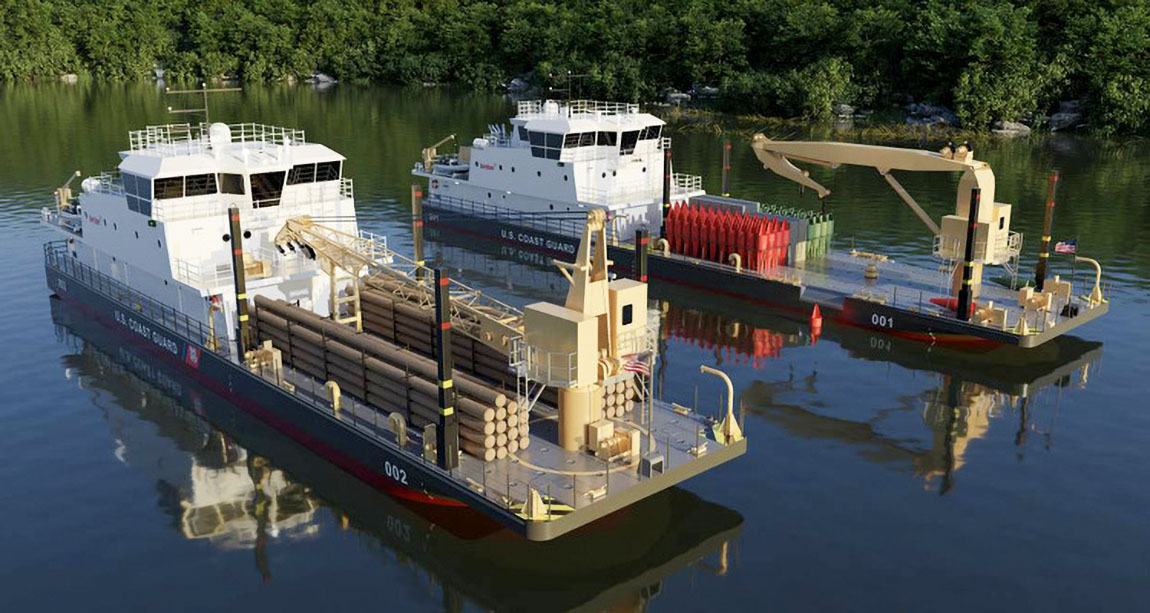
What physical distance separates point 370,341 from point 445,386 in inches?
275

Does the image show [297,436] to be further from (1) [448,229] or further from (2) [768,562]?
(1) [448,229]

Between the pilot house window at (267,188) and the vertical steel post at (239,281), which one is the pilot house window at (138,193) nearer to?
the pilot house window at (267,188)

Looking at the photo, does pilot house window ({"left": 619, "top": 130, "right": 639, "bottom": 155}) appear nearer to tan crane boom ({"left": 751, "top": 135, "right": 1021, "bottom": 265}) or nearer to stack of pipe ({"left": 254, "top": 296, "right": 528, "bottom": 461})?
tan crane boom ({"left": 751, "top": 135, "right": 1021, "bottom": 265})

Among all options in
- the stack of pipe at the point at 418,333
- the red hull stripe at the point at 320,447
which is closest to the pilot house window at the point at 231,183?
the red hull stripe at the point at 320,447

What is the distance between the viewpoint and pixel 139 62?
15650cm

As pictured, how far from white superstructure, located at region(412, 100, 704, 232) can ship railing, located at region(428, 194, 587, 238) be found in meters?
0.35

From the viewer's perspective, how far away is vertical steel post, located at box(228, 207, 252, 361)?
2961 centimetres

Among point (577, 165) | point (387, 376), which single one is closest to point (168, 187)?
point (387, 376)

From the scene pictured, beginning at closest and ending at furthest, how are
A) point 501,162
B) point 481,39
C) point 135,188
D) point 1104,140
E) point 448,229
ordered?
1. point 135,188
2. point 501,162
3. point 448,229
4. point 1104,140
5. point 481,39

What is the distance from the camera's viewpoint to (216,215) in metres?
34.8

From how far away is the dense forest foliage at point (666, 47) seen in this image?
9600 cm

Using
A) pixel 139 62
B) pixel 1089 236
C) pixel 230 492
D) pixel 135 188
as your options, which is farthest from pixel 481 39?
pixel 230 492

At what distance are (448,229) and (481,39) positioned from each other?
97.7 m

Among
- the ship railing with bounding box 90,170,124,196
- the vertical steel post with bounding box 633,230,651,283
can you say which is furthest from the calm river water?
the ship railing with bounding box 90,170,124,196
